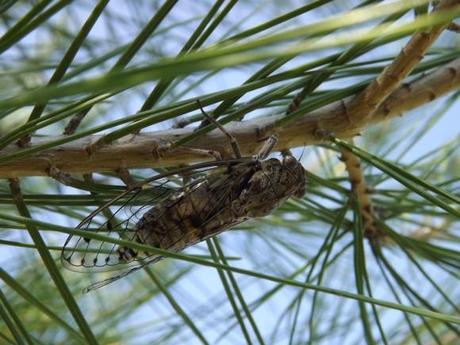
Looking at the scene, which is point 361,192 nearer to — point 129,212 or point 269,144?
point 269,144

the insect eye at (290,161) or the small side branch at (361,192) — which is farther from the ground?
the insect eye at (290,161)

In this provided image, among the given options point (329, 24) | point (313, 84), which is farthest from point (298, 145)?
point (329, 24)

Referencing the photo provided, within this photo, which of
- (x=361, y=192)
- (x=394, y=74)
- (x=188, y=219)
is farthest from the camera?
(x=361, y=192)

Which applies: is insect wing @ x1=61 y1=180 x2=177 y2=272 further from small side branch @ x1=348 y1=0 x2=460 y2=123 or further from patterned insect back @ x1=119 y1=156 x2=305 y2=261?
small side branch @ x1=348 y1=0 x2=460 y2=123

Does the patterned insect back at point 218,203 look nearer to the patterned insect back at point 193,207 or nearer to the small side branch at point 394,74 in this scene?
the patterned insect back at point 193,207

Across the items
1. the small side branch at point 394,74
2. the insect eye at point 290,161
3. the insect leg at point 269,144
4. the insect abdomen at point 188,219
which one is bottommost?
the small side branch at point 394,74

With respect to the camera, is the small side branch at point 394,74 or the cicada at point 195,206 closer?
the small side branch at point 394,74

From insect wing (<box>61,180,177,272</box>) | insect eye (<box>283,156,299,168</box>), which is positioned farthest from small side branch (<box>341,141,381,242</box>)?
insect wing (<box>61,180,177,272</box>)

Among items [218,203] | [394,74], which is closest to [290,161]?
[218,203]

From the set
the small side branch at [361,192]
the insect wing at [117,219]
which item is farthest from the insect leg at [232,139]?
the small side branch at [361,192]
